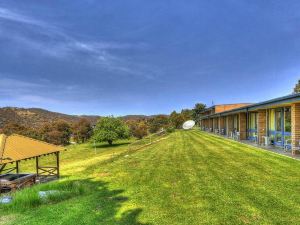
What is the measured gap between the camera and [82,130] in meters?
68.2

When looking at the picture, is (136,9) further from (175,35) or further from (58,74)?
(58,74)

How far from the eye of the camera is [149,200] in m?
8.18

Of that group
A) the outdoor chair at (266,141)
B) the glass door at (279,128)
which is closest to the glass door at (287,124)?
the glass door at (279,128)

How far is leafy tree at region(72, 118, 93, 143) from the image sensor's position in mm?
68262

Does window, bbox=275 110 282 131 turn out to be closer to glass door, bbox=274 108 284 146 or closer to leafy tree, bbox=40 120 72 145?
glass door, bbox=274 108 284 146

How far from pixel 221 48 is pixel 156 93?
3640 centimetres

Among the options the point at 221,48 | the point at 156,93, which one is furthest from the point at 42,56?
the point at 156,93

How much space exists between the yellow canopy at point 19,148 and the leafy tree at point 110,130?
108ft

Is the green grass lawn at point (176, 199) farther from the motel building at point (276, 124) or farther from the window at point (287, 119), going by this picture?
the window at point (287, 119)

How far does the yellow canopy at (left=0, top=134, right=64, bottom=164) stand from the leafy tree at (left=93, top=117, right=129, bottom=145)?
108ft

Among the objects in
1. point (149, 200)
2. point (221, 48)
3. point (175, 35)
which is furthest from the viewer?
point (221, 48)

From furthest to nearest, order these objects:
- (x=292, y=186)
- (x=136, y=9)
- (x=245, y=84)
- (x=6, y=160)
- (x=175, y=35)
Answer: (x=245, y=84)
(x=175, y=35)
(x=136, y=9)
(x=6, y=160)
(x=292, y=186)

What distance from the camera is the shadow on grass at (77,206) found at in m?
6.90

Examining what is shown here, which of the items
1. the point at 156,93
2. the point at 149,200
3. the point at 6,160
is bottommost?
the point at 149,200
